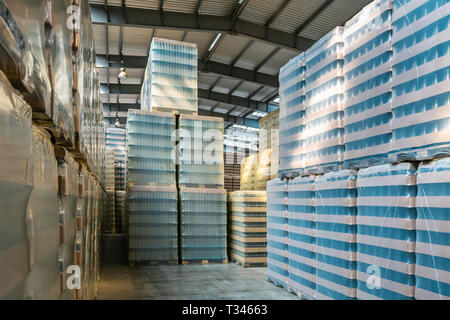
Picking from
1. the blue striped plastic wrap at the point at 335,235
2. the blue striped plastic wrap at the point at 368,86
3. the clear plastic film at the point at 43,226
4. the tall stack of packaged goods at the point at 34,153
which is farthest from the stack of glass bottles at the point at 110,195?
the clear plastic film at the point at 43,226

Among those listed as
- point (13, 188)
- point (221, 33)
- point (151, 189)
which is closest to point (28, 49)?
point (13, 188)

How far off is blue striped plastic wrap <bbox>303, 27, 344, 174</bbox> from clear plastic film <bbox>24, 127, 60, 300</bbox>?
3.90m

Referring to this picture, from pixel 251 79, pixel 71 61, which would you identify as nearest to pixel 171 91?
pixel 251 79

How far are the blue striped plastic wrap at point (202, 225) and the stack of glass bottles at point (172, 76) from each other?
2.06 meters

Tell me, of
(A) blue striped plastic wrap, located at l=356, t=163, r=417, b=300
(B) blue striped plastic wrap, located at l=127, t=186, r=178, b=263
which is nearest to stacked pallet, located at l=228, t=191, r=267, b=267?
(B) blue striped plastic wrap, located at l=127, t=186, r=178, b=263

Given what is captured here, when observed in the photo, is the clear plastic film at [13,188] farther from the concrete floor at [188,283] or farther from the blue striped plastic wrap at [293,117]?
the concrete floor at [188,283]

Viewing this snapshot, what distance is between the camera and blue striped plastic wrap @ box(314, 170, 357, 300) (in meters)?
4.41

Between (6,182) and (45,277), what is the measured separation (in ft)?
1.78

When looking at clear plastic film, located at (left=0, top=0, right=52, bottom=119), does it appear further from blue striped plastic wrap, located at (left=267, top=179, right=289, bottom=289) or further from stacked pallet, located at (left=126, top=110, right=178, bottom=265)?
stacked pallet, located at (left=126, top=110, right=178, bottom=265)

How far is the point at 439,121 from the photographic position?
329cm

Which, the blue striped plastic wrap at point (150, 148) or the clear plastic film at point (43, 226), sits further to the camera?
the blue striped plastic wrap at point (150, 148)

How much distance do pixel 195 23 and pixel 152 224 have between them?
5818 millimetres

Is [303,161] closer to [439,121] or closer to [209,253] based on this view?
[439,121]

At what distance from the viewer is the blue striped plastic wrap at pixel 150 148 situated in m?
9.08
